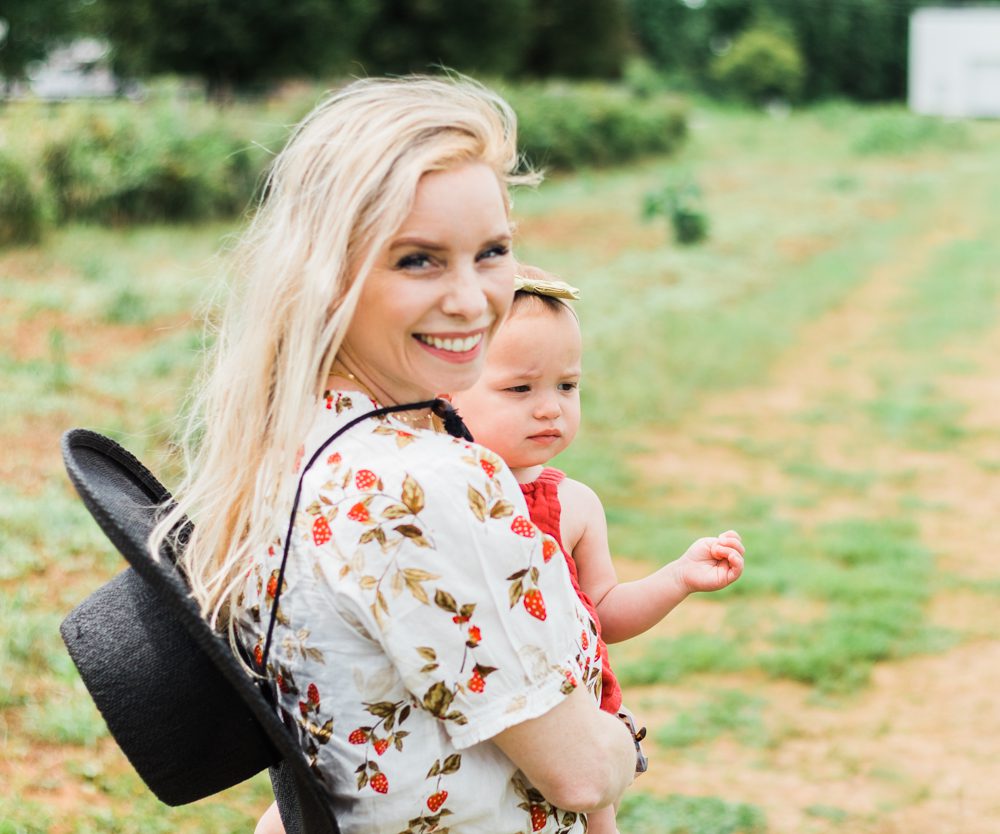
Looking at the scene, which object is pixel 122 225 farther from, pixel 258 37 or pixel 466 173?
pixel 466 173

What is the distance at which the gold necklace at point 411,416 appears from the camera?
162 centimetres

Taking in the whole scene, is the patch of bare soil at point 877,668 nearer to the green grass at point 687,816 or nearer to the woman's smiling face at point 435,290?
the green grass at point 687,816

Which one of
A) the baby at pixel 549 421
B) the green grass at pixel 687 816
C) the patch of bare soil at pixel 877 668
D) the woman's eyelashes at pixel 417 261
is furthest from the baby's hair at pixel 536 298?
the patch of bare soil at pixel 877 668

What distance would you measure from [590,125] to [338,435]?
23239mm

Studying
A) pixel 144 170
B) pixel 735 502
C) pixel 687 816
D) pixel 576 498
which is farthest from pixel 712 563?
pixel 144 170

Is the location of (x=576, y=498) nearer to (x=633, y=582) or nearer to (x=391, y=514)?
(x=633, y=582)

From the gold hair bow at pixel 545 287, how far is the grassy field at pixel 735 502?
1.66 ft

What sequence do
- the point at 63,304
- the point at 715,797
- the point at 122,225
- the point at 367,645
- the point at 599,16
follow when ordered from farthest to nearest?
the point at 599,16 < the point at 122,225 < the point at 63,304 < the point at 715,797 < the point at 367,645

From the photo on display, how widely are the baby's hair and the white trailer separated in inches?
2065

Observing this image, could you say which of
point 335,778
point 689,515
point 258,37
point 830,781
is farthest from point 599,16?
point 335,778

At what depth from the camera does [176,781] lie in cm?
163

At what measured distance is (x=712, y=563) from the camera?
2023mm

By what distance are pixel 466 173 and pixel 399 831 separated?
0.84 m

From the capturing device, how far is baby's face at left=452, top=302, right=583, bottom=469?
202 centimetres
